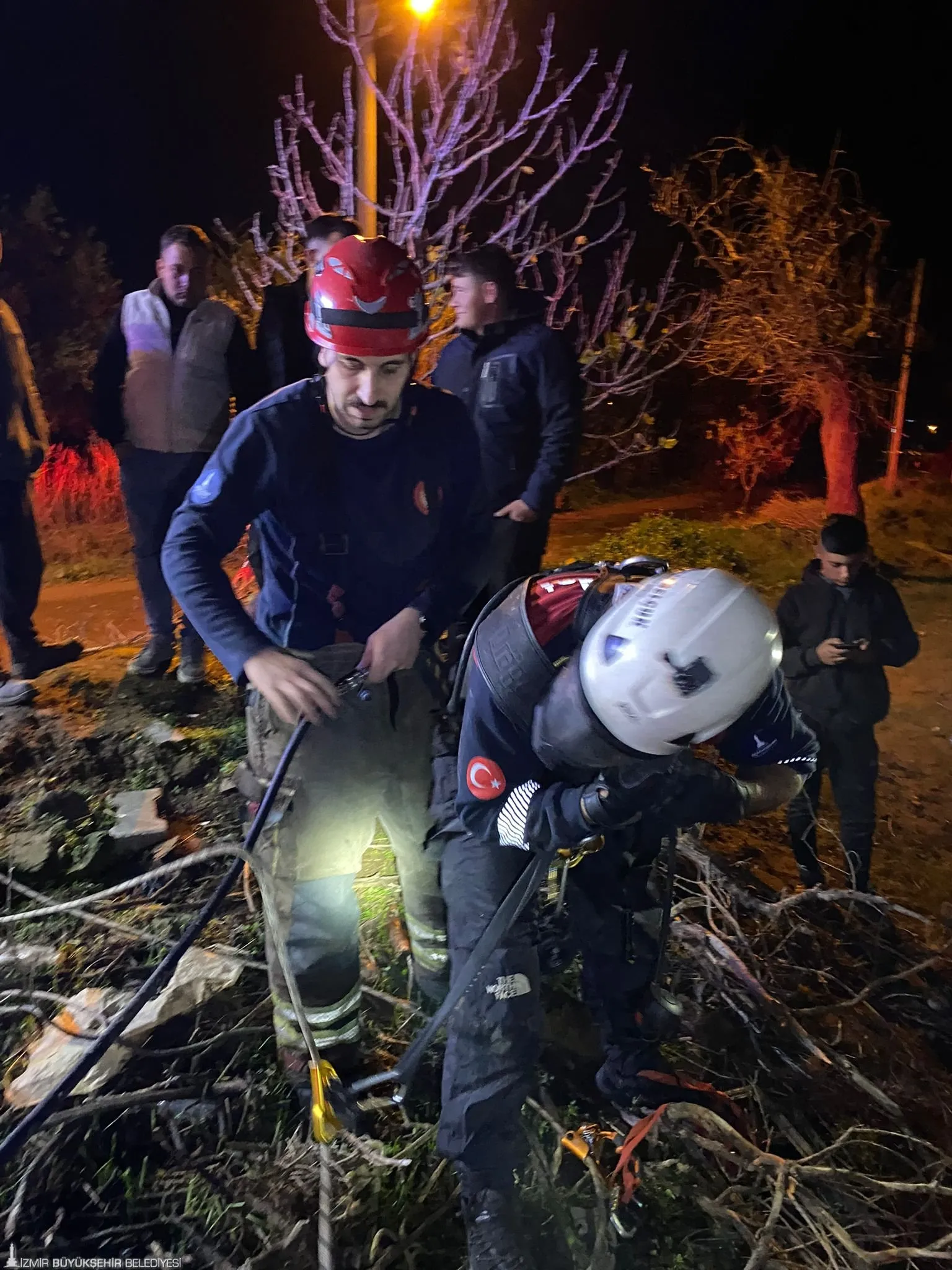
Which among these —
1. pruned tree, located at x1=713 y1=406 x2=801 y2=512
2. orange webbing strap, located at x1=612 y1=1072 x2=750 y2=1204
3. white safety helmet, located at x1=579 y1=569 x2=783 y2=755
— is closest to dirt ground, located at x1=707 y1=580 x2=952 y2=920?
orange webbing strap, located at x1=612 y1=1072 x2=750 y2=1204

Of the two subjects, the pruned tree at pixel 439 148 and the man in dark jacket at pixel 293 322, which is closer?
the man in dark jacket at pixel 293 322

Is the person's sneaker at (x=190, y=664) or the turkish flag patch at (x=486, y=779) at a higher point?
the turkish flag patch at (x=486, y=779)

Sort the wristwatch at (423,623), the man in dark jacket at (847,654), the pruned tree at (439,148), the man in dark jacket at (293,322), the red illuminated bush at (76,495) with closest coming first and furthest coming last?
the wristwatch at (423,623), the man in dark jacket at (293,322), the man in dark jacket at (847,654), the pruned tree at (439,148), the red illuminated bush at (76,495)

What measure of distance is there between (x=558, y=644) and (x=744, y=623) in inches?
18.8

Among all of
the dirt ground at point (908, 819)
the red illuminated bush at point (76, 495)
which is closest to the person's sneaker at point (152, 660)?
the dirt ground at point (908, 819)

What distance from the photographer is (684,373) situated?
16.8 meters

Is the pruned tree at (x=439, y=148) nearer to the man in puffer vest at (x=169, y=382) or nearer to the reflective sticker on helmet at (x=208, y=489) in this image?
the man in puffer vest at (x=169, y=382)

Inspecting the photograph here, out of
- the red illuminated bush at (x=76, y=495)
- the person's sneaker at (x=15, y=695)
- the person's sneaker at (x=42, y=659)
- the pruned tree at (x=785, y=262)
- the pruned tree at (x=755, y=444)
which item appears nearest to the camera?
the person's sneaker at (x=15, y=695)

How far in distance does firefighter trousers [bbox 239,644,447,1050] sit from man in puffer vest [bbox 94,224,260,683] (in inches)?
80.6

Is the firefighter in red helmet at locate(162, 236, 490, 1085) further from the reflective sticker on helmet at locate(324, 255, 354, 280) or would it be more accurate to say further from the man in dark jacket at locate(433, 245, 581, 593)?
the man in dark jacket at locate(433, 245, 581, 593)

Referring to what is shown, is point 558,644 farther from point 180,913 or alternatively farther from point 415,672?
point 180,913

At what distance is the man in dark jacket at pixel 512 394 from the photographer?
4.04 meters

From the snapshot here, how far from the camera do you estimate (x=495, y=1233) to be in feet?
6.87

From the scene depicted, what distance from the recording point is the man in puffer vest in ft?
12.8
